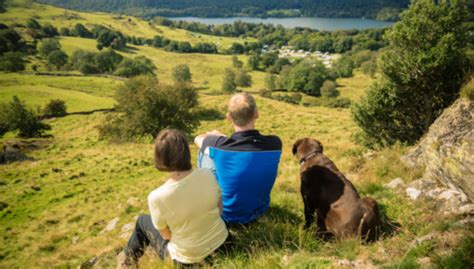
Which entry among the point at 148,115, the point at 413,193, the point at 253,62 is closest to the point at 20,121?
the point at 148,115

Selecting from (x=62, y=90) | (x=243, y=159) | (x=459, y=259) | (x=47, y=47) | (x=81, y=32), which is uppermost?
(x=243, y=159)

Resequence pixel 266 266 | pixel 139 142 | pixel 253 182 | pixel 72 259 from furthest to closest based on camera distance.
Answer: pixel 139 142, pixel 72 259, pixel 253 182, pixel 266 266

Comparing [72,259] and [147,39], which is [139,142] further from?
[147,39]

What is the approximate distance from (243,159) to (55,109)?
53082 millimetres

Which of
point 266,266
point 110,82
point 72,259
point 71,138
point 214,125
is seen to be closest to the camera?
point 266,266

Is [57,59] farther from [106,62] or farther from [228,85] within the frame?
[228,85]

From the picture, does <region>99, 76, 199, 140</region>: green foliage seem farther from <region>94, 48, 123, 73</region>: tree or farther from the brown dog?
<region>94, 48, 123, 73</region>: tree

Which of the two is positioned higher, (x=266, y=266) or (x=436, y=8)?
(x=436, y=8)

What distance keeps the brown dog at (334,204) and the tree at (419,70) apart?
7.62 m

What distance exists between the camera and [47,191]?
1828 cm

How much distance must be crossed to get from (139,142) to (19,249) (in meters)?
22.2

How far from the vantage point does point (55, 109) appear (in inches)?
1914

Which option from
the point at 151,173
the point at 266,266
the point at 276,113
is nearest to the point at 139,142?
the point at 151,173

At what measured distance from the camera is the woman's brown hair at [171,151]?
362cm
